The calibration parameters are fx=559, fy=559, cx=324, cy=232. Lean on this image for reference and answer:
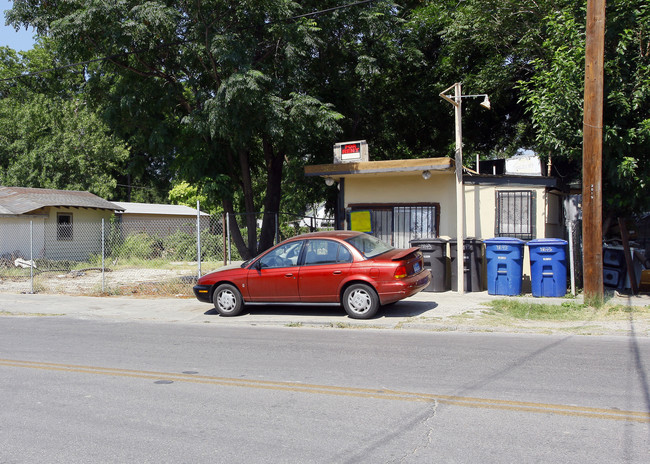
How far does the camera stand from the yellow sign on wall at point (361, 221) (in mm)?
14336

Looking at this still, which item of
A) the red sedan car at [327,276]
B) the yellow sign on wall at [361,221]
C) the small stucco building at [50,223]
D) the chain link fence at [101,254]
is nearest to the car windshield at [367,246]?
the red sedan car at [327,276]

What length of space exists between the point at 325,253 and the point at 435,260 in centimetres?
335

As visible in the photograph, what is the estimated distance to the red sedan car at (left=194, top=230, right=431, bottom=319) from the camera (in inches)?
380

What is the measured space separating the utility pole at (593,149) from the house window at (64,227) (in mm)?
23605

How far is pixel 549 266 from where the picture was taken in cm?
1148

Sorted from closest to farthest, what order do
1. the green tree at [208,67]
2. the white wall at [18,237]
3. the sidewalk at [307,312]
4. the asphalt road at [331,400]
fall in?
the asphalt road at [331,400]
the sidewalk at [307,312]
the green tree at [208,67]
the white wall at [18,237]

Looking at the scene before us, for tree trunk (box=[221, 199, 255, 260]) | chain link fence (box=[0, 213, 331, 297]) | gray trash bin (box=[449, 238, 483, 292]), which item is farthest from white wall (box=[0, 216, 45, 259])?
gray trash bin (box=[449, 238, 483, 292])

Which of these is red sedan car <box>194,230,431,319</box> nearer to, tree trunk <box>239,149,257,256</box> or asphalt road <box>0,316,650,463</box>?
asphalt road <box>0,316,650,463</box>

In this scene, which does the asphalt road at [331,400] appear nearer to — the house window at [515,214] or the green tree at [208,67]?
the house window at [515,214]

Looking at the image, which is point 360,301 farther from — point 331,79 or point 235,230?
point 331,79

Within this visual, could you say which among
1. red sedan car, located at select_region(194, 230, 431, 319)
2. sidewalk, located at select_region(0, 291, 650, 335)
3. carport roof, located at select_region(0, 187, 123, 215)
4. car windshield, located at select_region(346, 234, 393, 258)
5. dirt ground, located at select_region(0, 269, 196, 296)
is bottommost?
sidewalk, located at select_region(0, 291, 650, 335)

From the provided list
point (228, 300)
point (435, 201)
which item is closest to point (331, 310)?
point (228, 300)

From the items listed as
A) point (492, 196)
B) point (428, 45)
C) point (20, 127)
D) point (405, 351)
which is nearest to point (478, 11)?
point (428, 45)

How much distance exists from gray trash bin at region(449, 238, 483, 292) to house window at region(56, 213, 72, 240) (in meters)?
20.5
